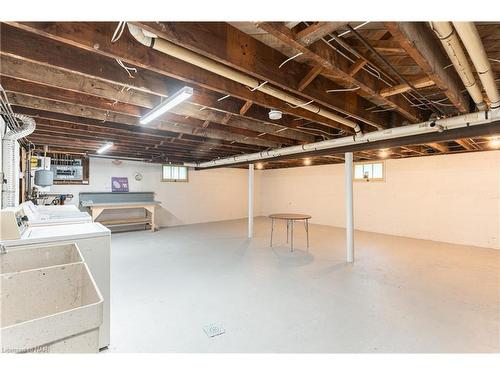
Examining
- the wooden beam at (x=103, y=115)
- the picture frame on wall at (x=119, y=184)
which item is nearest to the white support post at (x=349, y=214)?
the wooden beam at (x=103, y=115)

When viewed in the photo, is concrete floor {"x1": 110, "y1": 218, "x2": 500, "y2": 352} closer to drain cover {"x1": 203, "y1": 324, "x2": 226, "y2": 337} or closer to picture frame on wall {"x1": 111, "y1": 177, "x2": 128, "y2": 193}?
drain cover {"x1": 203, "y1": 324, "x2": 226, "y2": 337}

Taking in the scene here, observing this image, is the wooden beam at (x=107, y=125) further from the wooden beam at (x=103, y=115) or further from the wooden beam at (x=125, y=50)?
the wooden beam at (x=125, y=50)

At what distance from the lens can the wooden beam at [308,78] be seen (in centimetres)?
183

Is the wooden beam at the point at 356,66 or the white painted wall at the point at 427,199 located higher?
the wooden beam at the point at 356,66

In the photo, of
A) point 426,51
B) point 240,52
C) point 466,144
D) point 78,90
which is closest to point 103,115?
point 78,90

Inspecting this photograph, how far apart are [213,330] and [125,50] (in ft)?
7.50

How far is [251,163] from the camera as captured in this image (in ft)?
19.9

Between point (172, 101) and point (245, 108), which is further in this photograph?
point (245, 108)

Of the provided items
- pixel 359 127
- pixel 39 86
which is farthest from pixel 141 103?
pixel 359 127

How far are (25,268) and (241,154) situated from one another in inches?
189

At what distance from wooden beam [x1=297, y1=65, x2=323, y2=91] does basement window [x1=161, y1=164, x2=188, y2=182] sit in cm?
671

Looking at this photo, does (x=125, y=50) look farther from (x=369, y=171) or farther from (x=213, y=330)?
(x=369, y=171)

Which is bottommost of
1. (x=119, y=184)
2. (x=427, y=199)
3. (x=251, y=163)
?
(x=427, y=199)

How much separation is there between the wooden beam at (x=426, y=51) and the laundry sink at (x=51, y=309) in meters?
1.84
